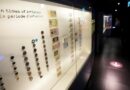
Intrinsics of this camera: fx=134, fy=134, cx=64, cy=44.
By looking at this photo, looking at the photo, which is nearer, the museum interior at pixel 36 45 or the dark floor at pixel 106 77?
the museum interior at pixel 36 45

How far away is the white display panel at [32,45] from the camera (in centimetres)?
77

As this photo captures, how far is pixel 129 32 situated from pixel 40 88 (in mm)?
7941

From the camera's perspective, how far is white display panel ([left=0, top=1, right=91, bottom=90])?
77cm

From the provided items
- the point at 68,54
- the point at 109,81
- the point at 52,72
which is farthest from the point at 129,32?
A: the point at 52,72

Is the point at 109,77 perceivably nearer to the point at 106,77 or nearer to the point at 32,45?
the point at 106,77

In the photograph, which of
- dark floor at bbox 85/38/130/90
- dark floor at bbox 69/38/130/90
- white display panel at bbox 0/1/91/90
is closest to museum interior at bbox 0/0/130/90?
white display panel at bbox 0/1/91/90

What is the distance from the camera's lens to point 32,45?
0.99 metres

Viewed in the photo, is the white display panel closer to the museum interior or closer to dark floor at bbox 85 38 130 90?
the museum interior

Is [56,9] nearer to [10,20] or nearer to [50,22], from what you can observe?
[50,22]

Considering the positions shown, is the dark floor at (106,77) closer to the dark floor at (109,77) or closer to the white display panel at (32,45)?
the dark floor at (109,77)

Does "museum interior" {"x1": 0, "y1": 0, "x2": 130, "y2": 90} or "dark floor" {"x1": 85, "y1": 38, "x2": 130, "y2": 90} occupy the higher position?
"museum interior" {"x1": 0, "y1": 0, "x2": 130, "y2": 90}

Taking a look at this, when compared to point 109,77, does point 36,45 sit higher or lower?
higher

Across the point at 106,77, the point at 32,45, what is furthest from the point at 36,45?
the point at 106,77

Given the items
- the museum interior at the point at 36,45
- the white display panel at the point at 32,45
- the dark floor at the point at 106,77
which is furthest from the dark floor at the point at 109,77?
the white display panel at the point at 32,45
